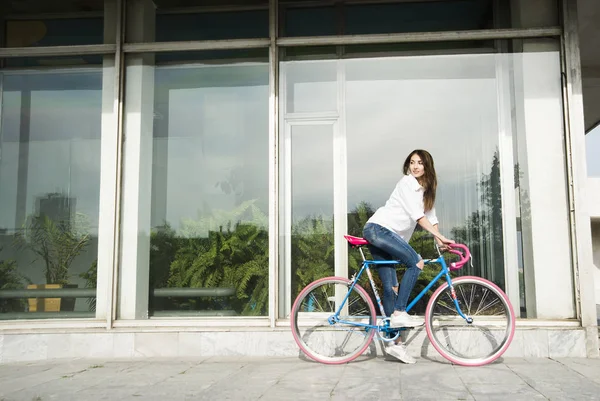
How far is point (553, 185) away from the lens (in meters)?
6.14

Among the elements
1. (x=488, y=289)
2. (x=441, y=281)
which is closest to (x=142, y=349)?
(x=441, y=281)

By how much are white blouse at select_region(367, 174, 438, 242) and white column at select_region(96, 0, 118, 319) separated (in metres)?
2.80

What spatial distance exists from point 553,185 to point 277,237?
9.22 feet

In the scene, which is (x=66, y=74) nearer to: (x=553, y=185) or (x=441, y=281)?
(x=441, y=281)

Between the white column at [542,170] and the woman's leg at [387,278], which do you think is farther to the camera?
the white column at [542,170]

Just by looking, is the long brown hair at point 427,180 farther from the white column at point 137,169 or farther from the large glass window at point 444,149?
the white column at point 137,169

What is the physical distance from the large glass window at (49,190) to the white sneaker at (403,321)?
124 inches

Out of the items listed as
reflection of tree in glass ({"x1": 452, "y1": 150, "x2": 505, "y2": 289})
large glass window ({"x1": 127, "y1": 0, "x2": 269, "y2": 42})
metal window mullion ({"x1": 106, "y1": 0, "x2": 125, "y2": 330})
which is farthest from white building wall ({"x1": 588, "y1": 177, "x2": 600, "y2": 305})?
metal window mullion ({"x1": 106, "y1": 0, "x2": 125, "y2": 330})

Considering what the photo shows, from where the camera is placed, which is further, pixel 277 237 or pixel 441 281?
pixel 277 237

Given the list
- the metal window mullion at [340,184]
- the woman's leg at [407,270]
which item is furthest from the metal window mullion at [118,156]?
the woman's leg at [407,270]

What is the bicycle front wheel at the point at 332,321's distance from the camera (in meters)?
5.61

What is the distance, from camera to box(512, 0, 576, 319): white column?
6039mm

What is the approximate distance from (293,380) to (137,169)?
9.96ft

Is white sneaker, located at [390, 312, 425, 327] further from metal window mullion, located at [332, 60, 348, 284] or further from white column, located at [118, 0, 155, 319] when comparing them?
white column, located at [118, 0, 155, 319]
